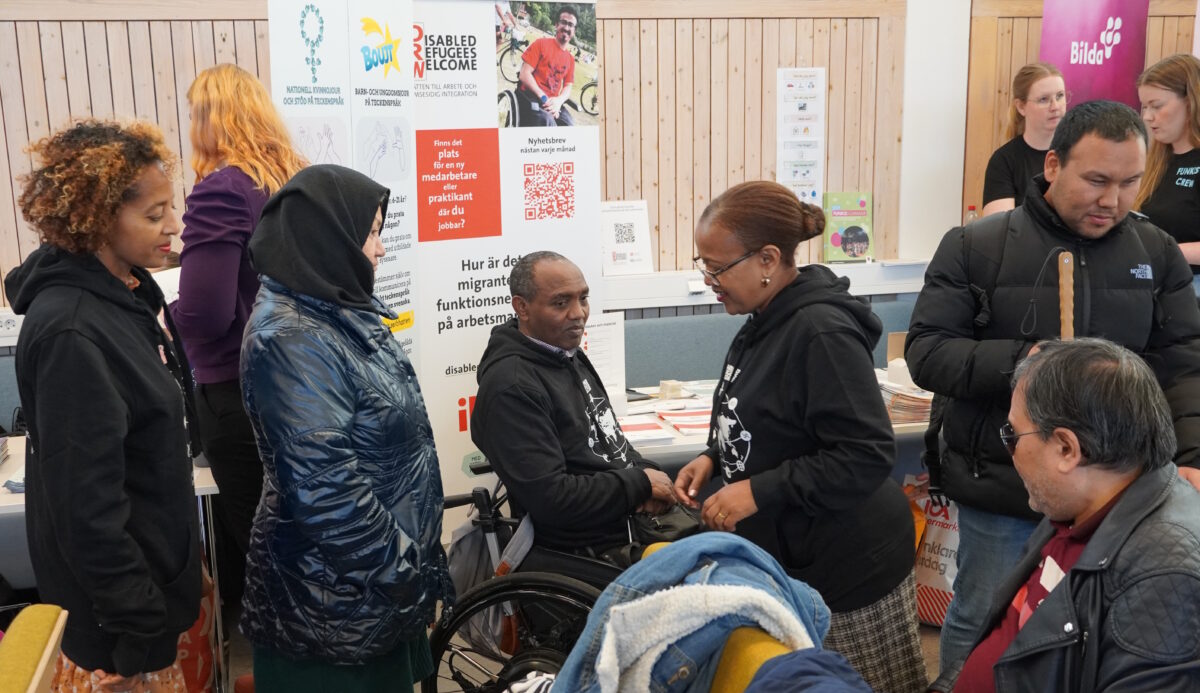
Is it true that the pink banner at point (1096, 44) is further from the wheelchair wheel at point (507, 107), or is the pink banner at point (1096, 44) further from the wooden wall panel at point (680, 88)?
the wheelchair wheel at point (507, 107)

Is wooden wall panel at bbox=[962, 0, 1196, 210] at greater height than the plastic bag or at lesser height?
greater

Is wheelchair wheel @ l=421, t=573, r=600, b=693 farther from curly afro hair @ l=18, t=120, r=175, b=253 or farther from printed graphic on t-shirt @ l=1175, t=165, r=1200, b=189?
printed graphic on t-shirt @ l=1175, t=165, r=1200, b=189

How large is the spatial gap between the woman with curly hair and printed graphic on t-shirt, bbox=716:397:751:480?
3.78ft

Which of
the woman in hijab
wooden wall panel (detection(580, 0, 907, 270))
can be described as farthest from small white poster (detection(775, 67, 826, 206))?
the woman in hijab

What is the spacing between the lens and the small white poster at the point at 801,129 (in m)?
5.44

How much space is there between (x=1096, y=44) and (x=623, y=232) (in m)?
2.54

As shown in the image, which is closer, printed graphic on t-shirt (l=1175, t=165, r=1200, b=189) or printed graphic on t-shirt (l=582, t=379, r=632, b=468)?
printed graphic on t-shirt (l=582, t=379, r=632, b=468)

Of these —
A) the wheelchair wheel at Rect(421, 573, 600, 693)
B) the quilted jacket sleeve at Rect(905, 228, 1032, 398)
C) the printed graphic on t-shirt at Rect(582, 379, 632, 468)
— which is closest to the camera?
the quilted jacket sleeve at Rect(905, 228, 1032, 398)

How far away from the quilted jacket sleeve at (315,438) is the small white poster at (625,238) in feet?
10.7

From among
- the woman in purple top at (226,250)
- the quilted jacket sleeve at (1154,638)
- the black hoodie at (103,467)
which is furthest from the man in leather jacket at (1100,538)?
the woman in purple top at (226,250)

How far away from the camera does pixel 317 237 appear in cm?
209

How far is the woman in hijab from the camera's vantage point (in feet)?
6.61

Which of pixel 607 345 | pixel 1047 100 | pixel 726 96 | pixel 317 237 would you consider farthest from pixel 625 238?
pixel 317 237

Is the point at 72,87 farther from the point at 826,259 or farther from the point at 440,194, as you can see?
the point at 826,259
